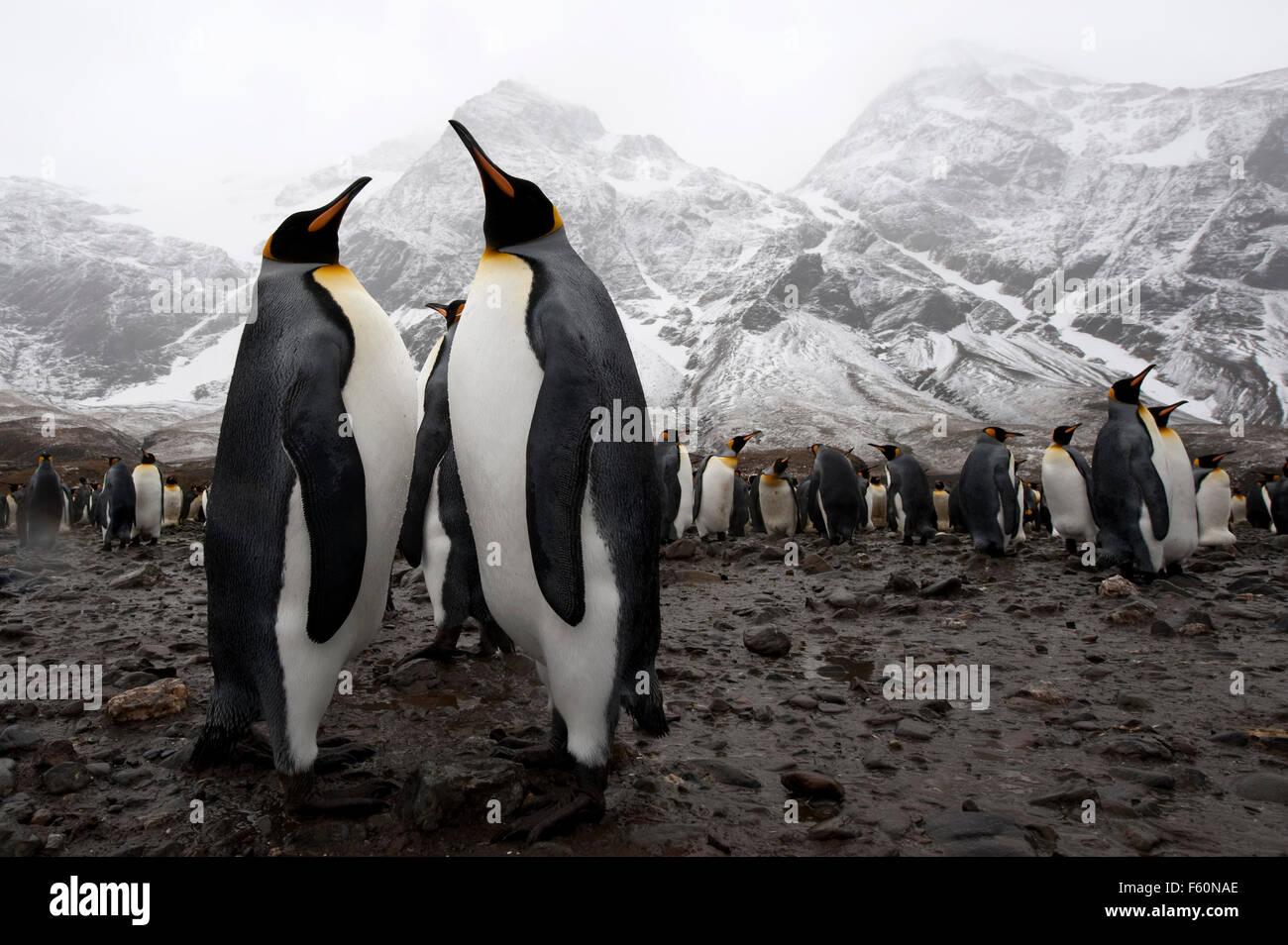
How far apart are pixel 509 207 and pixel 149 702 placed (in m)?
2.48

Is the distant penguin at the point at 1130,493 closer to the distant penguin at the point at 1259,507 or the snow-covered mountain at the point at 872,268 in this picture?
the distant penguin at the point at 1259,507

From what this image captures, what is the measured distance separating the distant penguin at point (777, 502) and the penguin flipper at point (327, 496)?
10.1 m

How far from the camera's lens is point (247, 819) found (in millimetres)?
2182

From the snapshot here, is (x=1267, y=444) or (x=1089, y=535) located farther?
(x=1267, y=444)

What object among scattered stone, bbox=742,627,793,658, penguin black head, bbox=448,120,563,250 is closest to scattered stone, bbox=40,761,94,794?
penguin black head, bbox=448,120,563,250

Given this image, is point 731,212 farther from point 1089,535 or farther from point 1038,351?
point 1089,535

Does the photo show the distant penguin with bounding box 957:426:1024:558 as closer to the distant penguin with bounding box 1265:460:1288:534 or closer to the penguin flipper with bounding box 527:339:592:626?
the distant penguin with bounding box 1265:460:1288:534

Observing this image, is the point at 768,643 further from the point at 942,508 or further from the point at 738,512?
the point at 942,508

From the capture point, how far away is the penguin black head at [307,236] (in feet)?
8.50

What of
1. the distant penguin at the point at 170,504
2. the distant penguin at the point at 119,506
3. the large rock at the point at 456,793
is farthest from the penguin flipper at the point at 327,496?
the distant penguin at the point at 170,504

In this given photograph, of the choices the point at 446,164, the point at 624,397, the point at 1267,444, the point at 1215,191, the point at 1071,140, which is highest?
the point at 1071,140

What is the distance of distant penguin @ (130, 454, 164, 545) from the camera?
11.8 metres
